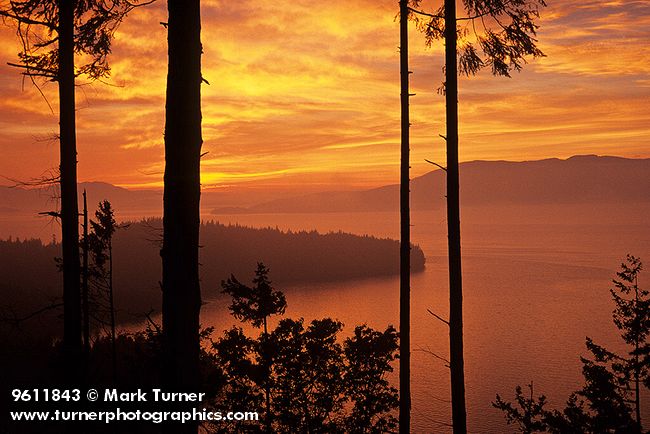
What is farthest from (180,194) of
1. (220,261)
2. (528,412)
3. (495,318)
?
(220,261)

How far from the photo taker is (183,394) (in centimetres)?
474

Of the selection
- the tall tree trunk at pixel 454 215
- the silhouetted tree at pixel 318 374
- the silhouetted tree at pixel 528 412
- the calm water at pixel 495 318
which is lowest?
the calm water at pixel 495 318

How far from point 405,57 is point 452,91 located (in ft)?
8.04

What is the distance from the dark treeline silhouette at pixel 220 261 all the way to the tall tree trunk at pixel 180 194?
11432 centimetres

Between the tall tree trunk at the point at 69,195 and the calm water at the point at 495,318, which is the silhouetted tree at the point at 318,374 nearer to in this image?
the calm water at the point at 495,318

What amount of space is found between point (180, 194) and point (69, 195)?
3924 millimetres

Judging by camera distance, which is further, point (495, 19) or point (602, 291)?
point (602, 291)

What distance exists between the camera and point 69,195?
25.8 ft

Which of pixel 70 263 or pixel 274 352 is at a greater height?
pixel 70 263

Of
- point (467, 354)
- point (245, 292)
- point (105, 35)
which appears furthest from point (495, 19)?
point (467, 354)

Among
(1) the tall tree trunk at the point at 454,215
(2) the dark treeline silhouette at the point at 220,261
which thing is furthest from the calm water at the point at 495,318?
(2) the dark treeline silhouette at the point at 220,261

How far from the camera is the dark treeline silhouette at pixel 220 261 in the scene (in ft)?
443

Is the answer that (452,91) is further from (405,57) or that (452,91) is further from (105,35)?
(105,35)

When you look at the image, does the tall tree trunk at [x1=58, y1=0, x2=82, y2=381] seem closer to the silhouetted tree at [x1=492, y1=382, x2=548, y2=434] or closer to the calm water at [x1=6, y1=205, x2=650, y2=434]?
the silhouetted tree at [x1=492, y1=382, x2=548, y2=434]
